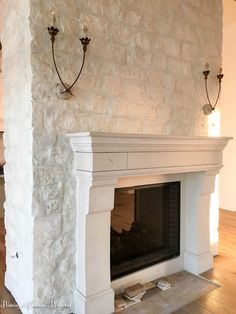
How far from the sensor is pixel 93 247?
1829mm

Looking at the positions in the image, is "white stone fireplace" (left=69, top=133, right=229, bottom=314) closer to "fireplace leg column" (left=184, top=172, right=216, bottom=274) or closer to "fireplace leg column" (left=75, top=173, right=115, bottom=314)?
"fireplace leg column" (left=75, top=173, right=115, bottom=314)

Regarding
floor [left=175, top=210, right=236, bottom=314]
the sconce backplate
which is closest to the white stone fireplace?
the sconce backplate

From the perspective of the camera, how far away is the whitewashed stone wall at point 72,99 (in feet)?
5.66

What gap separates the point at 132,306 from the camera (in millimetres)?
1983

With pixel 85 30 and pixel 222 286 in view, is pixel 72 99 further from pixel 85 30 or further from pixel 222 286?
pixel 222 286

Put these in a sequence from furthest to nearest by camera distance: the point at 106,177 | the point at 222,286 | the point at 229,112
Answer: the point at 229,112 → the point at 222,286 → the point at 106,177


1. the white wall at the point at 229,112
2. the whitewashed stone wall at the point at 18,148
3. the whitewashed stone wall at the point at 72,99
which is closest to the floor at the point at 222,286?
the whitewashed stone wall at the point at 18,148

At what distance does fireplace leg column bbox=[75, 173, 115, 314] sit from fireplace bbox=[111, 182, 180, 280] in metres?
0.26

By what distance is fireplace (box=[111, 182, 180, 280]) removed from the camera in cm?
222

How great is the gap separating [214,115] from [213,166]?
0.61 metres

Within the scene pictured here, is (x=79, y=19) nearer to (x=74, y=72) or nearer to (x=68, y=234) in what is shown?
(x=74, y=72)

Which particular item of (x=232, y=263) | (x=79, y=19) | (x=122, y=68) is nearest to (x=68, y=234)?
(x=122, y=68)

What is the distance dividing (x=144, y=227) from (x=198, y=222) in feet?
1.58

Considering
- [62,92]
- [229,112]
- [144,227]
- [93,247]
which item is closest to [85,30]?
[62,92]
